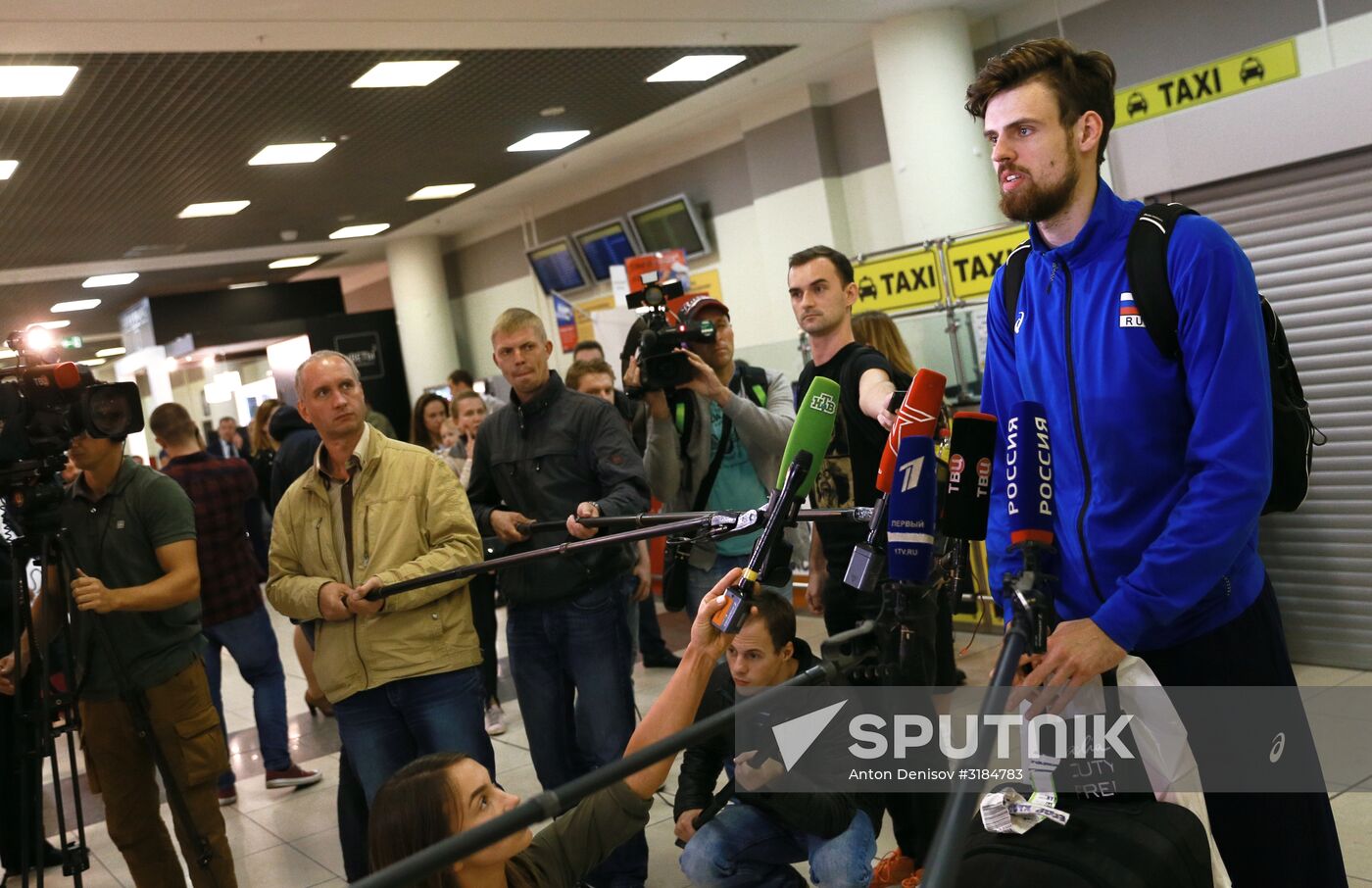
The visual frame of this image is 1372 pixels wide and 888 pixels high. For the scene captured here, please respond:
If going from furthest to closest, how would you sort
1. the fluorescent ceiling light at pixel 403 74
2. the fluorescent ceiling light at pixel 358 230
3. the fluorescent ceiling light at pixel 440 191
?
1. the fluorescent ceiling light at pixel 358 230
2. the fluorescent ceiling light at pixel 440 191
3. the fluorescent ceiling light at pixel 403 74

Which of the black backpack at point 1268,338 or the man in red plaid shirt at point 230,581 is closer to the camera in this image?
the black backpack at point 1268,338

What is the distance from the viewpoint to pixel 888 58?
29.9 feet

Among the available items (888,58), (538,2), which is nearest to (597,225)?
(888,58)

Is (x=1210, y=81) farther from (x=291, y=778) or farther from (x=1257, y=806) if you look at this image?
(x=1257, y=806)

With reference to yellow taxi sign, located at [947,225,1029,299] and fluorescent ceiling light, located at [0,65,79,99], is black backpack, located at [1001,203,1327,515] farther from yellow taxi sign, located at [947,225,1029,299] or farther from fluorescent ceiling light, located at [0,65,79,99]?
fluorescent ceiling light, located at [0,65,79,99]

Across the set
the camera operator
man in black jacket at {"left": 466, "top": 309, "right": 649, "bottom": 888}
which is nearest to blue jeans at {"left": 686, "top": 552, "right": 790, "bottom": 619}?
man in black jacket at {"left": 466, "top": 309, "right": 649, "bottom": 888}

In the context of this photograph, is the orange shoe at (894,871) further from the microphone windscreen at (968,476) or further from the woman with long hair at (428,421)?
the woman with long hair at (428,421)

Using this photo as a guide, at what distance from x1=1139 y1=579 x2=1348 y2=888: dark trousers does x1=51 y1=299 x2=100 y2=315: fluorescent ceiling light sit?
16736mm

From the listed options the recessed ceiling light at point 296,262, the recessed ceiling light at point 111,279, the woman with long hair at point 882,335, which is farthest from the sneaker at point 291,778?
the recessed ceiling light at point 296,262

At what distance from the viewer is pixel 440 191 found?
12781 mm

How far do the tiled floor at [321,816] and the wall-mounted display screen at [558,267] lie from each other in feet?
A: 27.3

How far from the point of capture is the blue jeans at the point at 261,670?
5.21 m

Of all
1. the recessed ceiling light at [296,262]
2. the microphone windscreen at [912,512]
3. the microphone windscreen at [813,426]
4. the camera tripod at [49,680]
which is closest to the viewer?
the microphone windscreen at [912,512]

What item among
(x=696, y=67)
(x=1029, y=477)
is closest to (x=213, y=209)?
(x=696, y=67)
